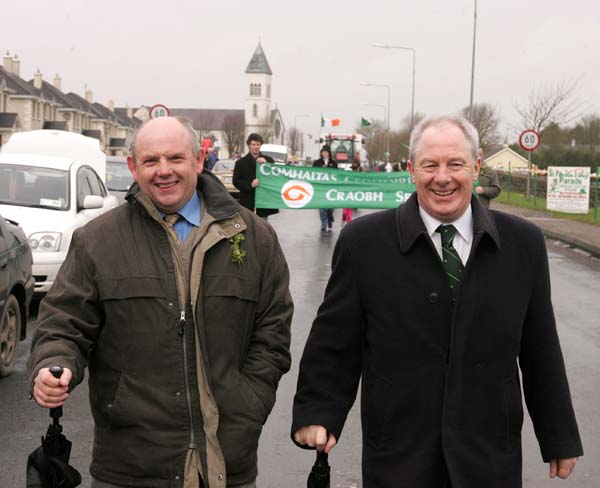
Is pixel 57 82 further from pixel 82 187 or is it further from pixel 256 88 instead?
pixel 82 187

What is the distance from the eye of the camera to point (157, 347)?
315 cm

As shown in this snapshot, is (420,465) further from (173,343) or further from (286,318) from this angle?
(173,343)

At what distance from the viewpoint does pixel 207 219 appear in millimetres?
3318

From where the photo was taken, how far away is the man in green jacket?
314 cm

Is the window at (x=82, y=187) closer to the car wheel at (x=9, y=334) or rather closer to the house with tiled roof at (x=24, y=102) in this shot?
the car wheel at (x=9, y=334)

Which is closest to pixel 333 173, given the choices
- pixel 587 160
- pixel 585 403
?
pixel 585 403

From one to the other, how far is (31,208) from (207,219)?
338 inches

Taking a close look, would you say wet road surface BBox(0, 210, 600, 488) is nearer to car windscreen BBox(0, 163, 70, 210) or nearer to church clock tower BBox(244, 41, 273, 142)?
car windscreen BBox(0, 163, 70, 210)

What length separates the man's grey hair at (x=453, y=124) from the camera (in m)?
3.38

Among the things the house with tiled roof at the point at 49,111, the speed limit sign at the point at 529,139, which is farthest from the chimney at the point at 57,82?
the speed limit sign at the point at 529,139

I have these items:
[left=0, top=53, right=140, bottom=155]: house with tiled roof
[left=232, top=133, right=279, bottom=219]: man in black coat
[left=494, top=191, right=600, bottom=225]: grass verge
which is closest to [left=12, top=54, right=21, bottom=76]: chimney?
[left=0, top=53, right=140, bottom=155]: house with tiled roof

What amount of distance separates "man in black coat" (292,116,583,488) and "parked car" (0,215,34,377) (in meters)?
4.77

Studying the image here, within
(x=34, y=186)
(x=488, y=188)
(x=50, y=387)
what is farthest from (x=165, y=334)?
(x=488, y=188)

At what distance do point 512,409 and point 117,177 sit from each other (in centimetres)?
1838
